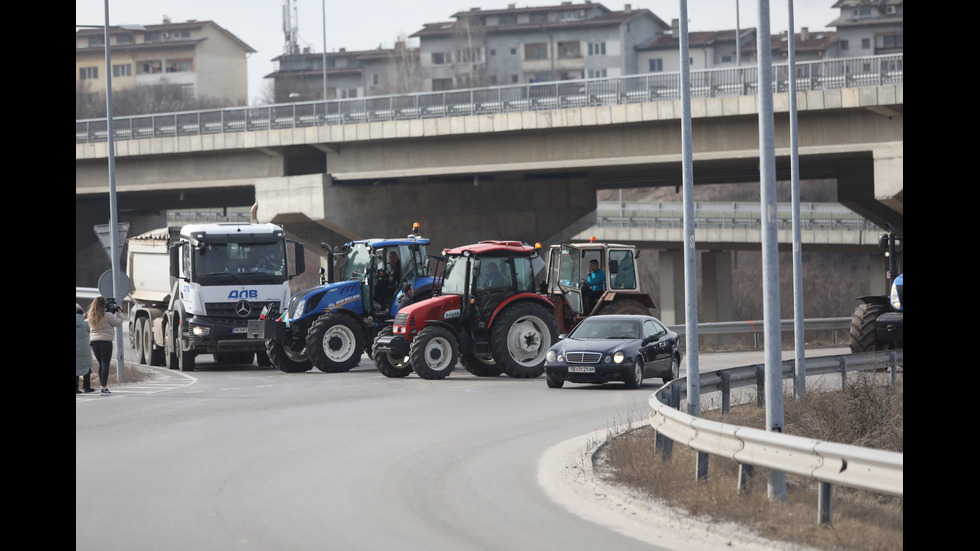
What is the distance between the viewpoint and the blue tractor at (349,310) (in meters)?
26.5

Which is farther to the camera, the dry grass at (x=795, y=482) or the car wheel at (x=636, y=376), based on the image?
the car wheel at (x=636, y=376)

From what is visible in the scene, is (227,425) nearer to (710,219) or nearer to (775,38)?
(710,219)

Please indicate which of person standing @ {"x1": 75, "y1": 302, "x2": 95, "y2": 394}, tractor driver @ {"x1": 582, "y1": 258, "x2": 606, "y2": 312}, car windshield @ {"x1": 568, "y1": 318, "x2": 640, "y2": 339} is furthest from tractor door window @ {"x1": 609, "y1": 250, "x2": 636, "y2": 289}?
person standing @ {"x1": 75, "y1": 302, "x2": 95, "y2": 394}

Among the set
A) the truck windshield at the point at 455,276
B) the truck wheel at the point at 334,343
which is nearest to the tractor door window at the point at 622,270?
the truck windshield at the point at 455,276

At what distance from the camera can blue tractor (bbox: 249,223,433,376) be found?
86.9 ft

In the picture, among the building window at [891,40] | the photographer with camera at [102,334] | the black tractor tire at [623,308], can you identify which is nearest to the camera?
the photographer with camera at [102,334]

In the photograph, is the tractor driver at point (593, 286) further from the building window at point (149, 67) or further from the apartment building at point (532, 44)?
the building window at point (149, 67)

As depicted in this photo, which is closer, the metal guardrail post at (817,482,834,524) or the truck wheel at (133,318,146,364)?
the metal guardrail post at (817,482,834,524)

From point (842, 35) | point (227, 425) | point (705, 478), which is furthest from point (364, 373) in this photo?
point (842, 35)

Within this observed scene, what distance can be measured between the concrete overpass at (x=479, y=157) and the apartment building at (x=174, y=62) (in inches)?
2617

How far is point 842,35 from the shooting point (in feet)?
350

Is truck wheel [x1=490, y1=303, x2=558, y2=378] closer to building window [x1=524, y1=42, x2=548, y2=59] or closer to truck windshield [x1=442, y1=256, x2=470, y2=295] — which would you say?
truck windshield [x1=442, y1=256, x2=470, y2=295]

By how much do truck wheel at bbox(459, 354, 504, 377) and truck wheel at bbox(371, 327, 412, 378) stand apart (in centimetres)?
120
